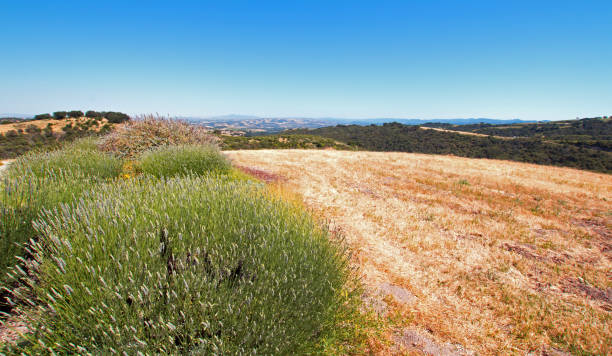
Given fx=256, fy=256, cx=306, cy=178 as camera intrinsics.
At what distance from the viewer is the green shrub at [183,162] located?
22.4 feet

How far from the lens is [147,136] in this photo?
9.90 metres

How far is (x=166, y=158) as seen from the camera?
279 inches

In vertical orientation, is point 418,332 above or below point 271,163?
below

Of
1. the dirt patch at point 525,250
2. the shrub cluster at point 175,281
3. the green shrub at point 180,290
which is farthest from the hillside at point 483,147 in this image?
the green shrub at point 180,290

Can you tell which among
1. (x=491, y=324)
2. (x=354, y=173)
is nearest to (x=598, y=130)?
(x=354, y=173)

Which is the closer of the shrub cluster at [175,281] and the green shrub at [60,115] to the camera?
the shrub cluster at [175,281]

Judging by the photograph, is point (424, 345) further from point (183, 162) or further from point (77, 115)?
point (77, 115)

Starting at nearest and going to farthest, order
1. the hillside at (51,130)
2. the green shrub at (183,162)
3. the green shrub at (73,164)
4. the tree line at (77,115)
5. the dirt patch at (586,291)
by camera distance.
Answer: the dirt patch at (586,291), the green shrub at (73,164), the green shrub at (183,162), the hillside at (51,130), the tree line at (77,115)

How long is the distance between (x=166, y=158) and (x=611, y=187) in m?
16.7

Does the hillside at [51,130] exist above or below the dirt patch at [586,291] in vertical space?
above

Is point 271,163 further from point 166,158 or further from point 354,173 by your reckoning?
point 166,158

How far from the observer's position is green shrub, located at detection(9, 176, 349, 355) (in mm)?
1565

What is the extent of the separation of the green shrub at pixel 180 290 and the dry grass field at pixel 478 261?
1.30m

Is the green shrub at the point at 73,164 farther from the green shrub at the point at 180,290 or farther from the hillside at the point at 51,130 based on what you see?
the hillside at the point at 51,130
